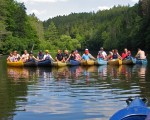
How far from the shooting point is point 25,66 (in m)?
27.1

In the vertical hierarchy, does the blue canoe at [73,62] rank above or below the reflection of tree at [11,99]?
above

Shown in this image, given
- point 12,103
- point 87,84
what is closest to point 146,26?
point 87,84

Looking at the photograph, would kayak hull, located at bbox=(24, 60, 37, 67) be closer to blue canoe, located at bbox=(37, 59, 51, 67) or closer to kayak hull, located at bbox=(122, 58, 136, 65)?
blue canoe, located at bbox=(37, 59, 51, 67)

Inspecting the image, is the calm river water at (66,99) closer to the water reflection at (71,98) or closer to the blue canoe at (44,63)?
the water reflection at (71,98)

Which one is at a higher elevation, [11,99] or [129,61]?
[129,61]

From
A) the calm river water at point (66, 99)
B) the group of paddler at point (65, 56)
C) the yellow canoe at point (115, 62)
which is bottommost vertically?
the calm river water at point (66, 99)

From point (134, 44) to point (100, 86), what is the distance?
6876cm

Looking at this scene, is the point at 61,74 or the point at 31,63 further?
the point at 31,63

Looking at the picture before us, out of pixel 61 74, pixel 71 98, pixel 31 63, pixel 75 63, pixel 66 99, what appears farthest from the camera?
pixel 31 63

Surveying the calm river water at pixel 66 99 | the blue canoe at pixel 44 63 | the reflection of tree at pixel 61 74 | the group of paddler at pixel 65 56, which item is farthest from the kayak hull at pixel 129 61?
the calm river water at pixel 66 99

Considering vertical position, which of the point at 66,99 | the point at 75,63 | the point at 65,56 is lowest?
the point at 66,99

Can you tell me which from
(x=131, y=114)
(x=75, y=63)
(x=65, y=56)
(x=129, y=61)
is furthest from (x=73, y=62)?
(x=131, y=114)

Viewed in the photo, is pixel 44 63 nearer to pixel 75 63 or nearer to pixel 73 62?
pixel 73 62

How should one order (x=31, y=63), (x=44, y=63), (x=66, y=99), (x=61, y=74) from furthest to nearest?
(x=31, y=63) < (x=44, y=63) < (x=61, y=74) < (x=66, y=99)
